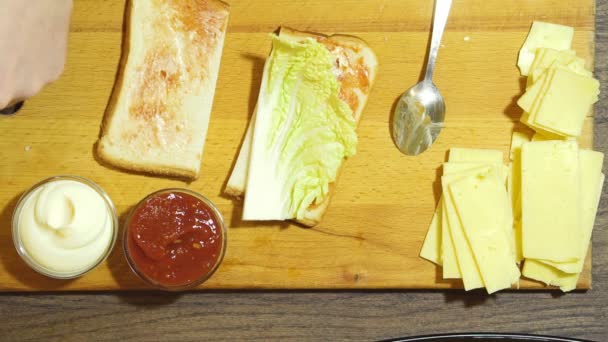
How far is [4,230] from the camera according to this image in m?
2.68

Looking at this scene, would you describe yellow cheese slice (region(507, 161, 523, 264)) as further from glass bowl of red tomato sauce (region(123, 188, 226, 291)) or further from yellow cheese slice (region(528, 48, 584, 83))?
glass bowl of red tomato sauce (region(123, 188, 226, 291))

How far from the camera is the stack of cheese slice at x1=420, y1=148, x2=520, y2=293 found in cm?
260

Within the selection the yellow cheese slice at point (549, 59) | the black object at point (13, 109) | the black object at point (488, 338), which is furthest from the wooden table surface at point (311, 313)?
the black object at point (13, 109)

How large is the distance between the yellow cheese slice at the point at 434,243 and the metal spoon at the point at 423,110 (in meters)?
0.29

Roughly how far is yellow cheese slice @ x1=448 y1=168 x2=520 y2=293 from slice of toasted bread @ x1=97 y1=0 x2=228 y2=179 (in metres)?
1.20

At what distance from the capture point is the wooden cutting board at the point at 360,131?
8.84ft

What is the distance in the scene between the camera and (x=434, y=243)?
269cm

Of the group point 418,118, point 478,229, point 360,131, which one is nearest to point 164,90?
point 360,131

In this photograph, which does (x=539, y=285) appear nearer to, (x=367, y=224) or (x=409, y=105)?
(x=367, y=224)

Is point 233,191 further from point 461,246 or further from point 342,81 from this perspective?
point 461,246

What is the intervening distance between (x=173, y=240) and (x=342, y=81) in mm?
1019

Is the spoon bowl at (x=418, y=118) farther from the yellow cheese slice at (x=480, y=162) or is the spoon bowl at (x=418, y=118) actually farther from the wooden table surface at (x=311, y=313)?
the wooden table surface at (x=311, y=313)

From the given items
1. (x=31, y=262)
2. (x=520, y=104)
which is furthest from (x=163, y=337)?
(x=520, y=104)

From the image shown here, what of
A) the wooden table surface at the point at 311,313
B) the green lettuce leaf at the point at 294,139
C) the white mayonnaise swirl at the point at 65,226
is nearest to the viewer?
the white mayonnaise swirl at the point at 65,226
